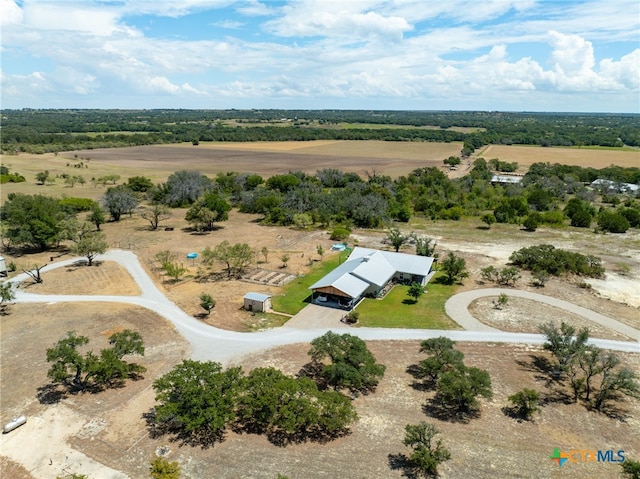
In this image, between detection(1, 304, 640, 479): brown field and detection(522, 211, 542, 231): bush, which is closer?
detection(1, 304, 640, 479): brown field

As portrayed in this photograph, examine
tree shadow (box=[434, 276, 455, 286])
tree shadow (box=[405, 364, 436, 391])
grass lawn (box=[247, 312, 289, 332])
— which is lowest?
tree shadow (box=[405, 364, 436, 391])

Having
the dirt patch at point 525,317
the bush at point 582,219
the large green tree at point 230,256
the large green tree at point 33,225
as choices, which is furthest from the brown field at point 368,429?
the bush at point 582,219

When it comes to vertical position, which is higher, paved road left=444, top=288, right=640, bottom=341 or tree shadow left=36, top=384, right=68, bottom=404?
tree shadow left=36, top=384, right=68, bottom=404

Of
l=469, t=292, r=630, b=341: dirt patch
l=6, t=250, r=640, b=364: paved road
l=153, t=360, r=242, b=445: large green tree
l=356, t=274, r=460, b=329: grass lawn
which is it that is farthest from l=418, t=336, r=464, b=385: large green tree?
l=153, t=360, r=242, b=445: large green tree

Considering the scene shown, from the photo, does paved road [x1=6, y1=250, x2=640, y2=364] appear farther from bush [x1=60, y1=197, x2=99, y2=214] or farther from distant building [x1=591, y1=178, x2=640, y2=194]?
distant building [x1=591, y1=178, x2=640, y2=194]

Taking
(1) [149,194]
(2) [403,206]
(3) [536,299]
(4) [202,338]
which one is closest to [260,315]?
(4) [202,338]

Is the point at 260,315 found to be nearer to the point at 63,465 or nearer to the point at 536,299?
the point at 63,465

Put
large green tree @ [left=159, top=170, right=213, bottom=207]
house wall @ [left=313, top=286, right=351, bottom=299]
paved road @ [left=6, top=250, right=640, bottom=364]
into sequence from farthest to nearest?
large green tree @ [left=159, top=170, right=213, bottom=207] < house wall @ [left=313, top=286, right=351, bottom=299] < paved road @ [left=6, top=250, right=640, bottom=364]
